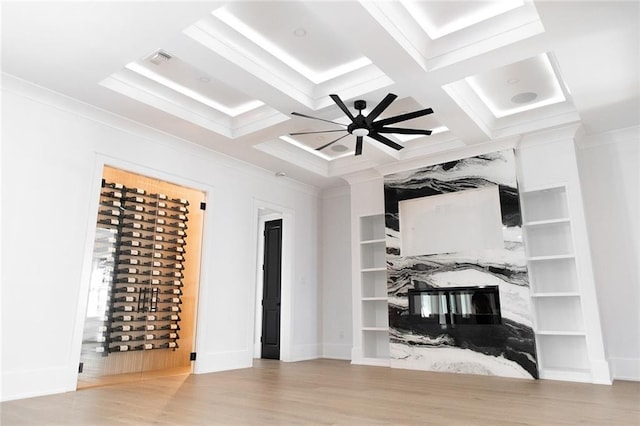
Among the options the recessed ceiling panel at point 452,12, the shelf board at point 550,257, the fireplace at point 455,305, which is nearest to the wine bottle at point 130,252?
the fireplace at point 455,305

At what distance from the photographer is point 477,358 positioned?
537 cm

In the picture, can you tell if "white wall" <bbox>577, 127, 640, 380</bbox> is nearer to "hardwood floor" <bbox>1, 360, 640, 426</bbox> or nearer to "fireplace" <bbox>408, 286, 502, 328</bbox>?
"hardwood floor" <bbox>1, 360, 640, 426</bbox>

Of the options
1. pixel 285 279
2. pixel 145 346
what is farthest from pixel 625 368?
pixel 145 346

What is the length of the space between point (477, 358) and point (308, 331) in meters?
2.89

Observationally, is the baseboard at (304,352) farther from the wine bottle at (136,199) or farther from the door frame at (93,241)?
the wine bottle at (136,199)

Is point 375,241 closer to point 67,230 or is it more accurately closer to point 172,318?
point 172,318

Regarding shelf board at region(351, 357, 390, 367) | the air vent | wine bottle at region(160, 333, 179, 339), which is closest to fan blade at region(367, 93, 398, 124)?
the air vent

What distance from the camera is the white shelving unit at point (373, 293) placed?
21.6 ft

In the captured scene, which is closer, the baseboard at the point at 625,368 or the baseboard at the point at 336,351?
the baseboard at the point at 625,368

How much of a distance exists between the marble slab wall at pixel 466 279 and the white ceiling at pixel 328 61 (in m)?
0.66

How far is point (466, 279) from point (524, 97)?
2.40 metres

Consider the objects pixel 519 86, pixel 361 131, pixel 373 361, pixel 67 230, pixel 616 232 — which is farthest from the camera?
pixel 373 361

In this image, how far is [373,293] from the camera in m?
6.96

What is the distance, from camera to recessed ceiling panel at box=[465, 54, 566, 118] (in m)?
4.36
